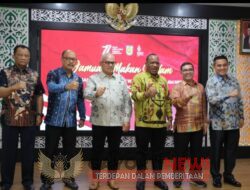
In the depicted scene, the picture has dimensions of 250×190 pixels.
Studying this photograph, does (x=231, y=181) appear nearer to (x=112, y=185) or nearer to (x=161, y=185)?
(x=161, y=185)

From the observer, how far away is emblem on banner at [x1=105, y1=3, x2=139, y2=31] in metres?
4.46

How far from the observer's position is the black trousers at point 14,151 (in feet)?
9.82

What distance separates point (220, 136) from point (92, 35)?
2168 millimetres

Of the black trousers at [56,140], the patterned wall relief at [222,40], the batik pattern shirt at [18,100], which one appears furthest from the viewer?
the patterned wall relief at [222,40]

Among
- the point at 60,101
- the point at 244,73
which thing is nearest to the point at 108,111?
the point at 60,101

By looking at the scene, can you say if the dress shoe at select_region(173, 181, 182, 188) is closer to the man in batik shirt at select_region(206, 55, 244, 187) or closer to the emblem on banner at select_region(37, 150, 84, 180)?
the man in batik shirt at select_region(206, 55, 244, 187)

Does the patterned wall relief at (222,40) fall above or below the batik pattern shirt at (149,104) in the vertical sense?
above

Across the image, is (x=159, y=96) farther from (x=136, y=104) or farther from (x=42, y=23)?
(x=42, y=23)

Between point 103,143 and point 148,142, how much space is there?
1.44 ft

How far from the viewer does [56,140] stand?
123 inches

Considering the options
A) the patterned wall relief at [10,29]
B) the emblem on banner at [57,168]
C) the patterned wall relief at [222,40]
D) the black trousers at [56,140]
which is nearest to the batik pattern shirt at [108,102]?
the black trousers at [56,140]

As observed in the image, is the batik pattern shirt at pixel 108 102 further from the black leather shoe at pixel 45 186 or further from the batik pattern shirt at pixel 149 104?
the black leather shoe at pixel 45 186

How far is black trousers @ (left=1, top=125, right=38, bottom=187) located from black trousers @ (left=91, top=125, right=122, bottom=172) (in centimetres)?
58

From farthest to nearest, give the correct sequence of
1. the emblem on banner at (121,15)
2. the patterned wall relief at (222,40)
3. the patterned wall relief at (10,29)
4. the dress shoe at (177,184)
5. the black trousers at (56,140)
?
1. the patterned wall relief at (222,40)
2. the emblem on banner at (121,15)
3. the patterned wall relief at (10,29)
4. the dress shoe at (177,184)
5. the black trousers at (56,140)
